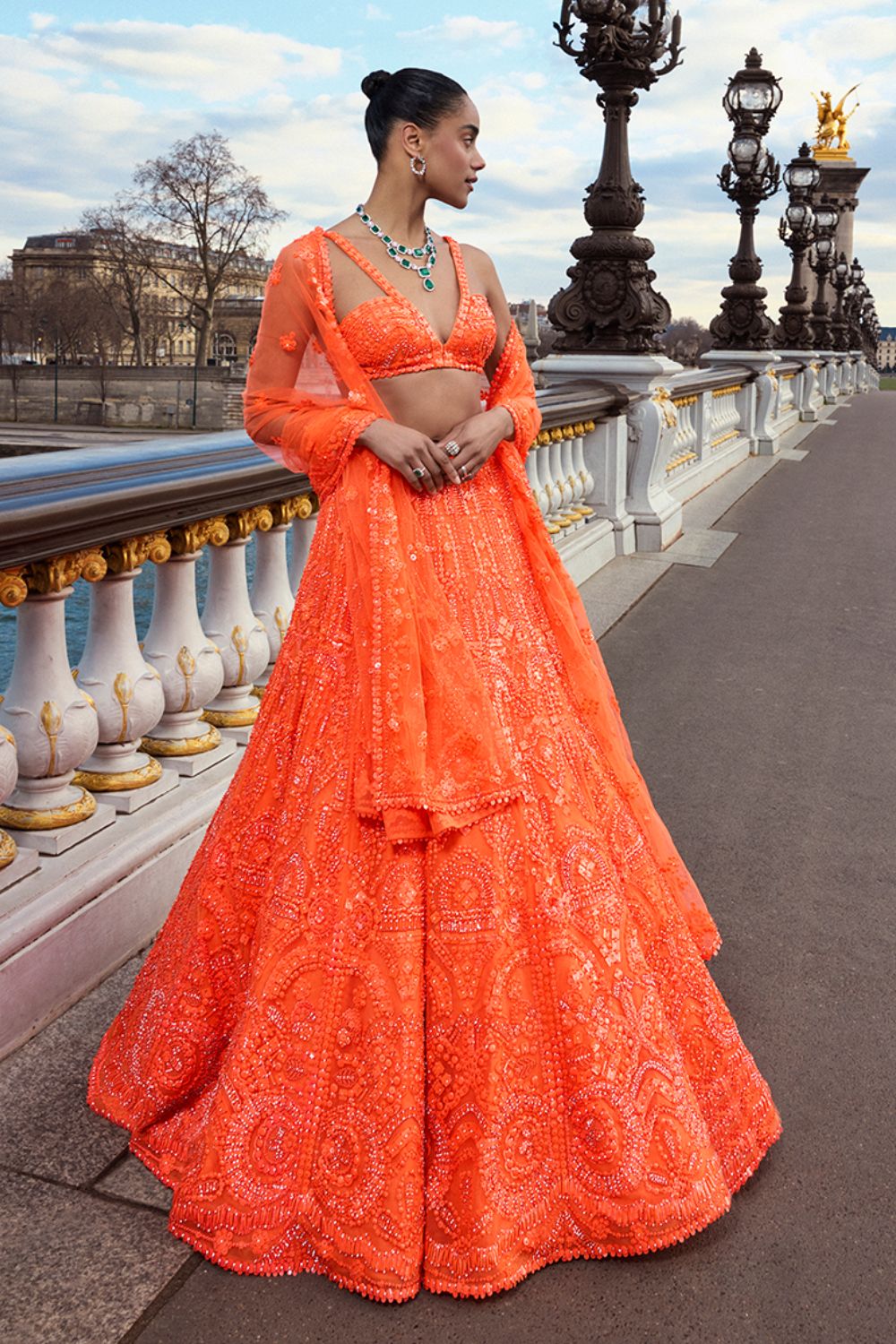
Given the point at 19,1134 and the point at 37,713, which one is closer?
the point at 19,1134

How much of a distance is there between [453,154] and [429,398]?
0.48 meters

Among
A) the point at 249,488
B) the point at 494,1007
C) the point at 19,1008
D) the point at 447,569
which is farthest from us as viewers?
the point at 249,488

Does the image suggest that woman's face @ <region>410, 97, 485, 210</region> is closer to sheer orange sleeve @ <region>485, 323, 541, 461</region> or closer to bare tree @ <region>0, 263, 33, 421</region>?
sheer orange sleeve @ <region>485, 323, 541, 461</region>

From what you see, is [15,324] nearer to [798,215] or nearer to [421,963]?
[798,215]

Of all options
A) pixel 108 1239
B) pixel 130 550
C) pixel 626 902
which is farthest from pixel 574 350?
pixel 108 1239

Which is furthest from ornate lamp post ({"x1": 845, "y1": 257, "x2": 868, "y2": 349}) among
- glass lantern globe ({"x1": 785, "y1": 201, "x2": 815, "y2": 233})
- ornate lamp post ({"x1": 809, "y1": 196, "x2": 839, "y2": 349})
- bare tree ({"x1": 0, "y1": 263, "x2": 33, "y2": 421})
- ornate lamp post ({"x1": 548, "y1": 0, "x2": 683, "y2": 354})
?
bare tree ({"x1": 0, "y1": 263, "x2": 33, "y2": 421})

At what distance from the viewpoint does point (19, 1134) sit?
2783mm

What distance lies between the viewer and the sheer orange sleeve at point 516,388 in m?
2.94

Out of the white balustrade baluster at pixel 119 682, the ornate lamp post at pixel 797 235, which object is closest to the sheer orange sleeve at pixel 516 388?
the white balustrade baluster at pixel 119 682

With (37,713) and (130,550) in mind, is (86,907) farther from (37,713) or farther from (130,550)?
(130,550)

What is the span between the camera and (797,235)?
24047 millimetres

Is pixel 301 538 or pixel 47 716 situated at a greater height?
pixel 301 538

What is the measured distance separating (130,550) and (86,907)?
889 millimetres

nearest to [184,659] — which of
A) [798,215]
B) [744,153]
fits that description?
[744,153]
